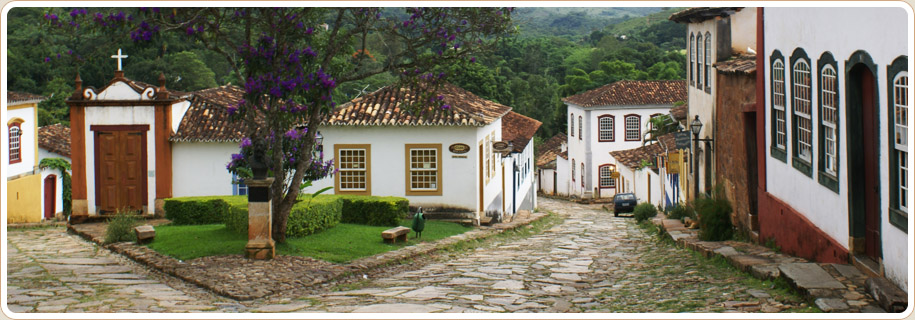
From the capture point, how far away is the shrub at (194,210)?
16.9 m

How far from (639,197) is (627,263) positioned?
68.0 feet

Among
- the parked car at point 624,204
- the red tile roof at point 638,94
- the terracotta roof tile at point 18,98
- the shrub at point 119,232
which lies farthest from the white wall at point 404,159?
the red tile roof at point 638,94

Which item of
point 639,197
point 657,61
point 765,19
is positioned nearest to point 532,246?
point 765,19

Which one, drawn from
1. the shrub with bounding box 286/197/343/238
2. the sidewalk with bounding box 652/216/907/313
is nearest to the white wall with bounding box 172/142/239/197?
the shrub with bounding box 286/197/343/238

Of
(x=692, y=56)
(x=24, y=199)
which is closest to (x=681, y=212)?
(x=692, y=56)

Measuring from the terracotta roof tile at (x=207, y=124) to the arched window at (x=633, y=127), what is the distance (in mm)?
25239

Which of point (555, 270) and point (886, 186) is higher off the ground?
point (886, 186)

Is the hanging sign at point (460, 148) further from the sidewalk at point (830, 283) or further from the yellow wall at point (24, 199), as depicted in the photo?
the yellow wall at point (24, 199)

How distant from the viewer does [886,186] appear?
8008 millimetres

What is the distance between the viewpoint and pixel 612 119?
43.0 m

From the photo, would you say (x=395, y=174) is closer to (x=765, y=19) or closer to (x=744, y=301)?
(x=765, y=19)

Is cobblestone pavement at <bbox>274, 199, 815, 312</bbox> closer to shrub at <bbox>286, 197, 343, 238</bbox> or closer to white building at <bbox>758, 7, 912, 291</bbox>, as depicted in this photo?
white building at <bbox>758, 7, 912, 291</bbox>

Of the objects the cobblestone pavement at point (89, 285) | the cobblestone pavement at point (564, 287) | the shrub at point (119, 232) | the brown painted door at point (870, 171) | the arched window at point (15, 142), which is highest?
the arched window at point (15, 142)

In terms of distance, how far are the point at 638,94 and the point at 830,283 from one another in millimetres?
35182
